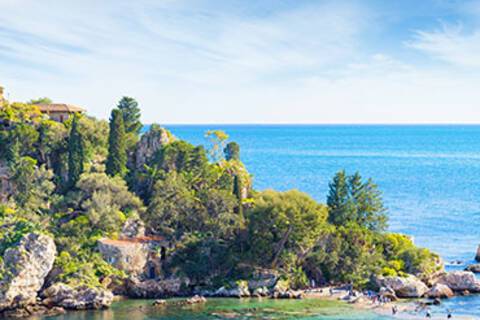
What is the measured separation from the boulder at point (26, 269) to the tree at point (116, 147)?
19334mm

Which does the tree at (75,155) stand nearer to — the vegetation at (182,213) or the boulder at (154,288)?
the vegetation at (182,213)

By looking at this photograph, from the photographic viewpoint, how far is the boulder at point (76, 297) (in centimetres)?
5641

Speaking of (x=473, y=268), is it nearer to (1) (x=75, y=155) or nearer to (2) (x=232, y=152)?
(2) (x=232, y=152)

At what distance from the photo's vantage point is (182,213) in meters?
69.5

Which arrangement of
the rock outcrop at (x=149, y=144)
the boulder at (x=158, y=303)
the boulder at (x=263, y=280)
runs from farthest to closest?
1. the rock outcrop at (x=149, y=144)
2. the boulder at (x=263, y=280)
3. the boulder at (x=158, y=303)

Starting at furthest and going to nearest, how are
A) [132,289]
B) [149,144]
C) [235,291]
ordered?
1. [149,144]
2. [132,289]
3. [235,291]

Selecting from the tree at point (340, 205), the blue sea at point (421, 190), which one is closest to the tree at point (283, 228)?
the tree at point (340, 205)

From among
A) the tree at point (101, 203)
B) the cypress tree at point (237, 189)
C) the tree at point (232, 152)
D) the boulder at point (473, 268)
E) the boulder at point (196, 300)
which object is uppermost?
the tree at point (232, 152)

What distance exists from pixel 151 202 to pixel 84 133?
15841mm

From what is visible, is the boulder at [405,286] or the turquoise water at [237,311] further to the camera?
the boulder at [405,286]

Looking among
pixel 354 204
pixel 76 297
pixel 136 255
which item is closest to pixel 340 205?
pixel 354 204

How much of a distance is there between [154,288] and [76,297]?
8.44 metres

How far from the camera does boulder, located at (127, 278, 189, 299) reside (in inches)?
2427

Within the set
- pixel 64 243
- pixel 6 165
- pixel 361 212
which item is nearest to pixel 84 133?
pixel 6 165
